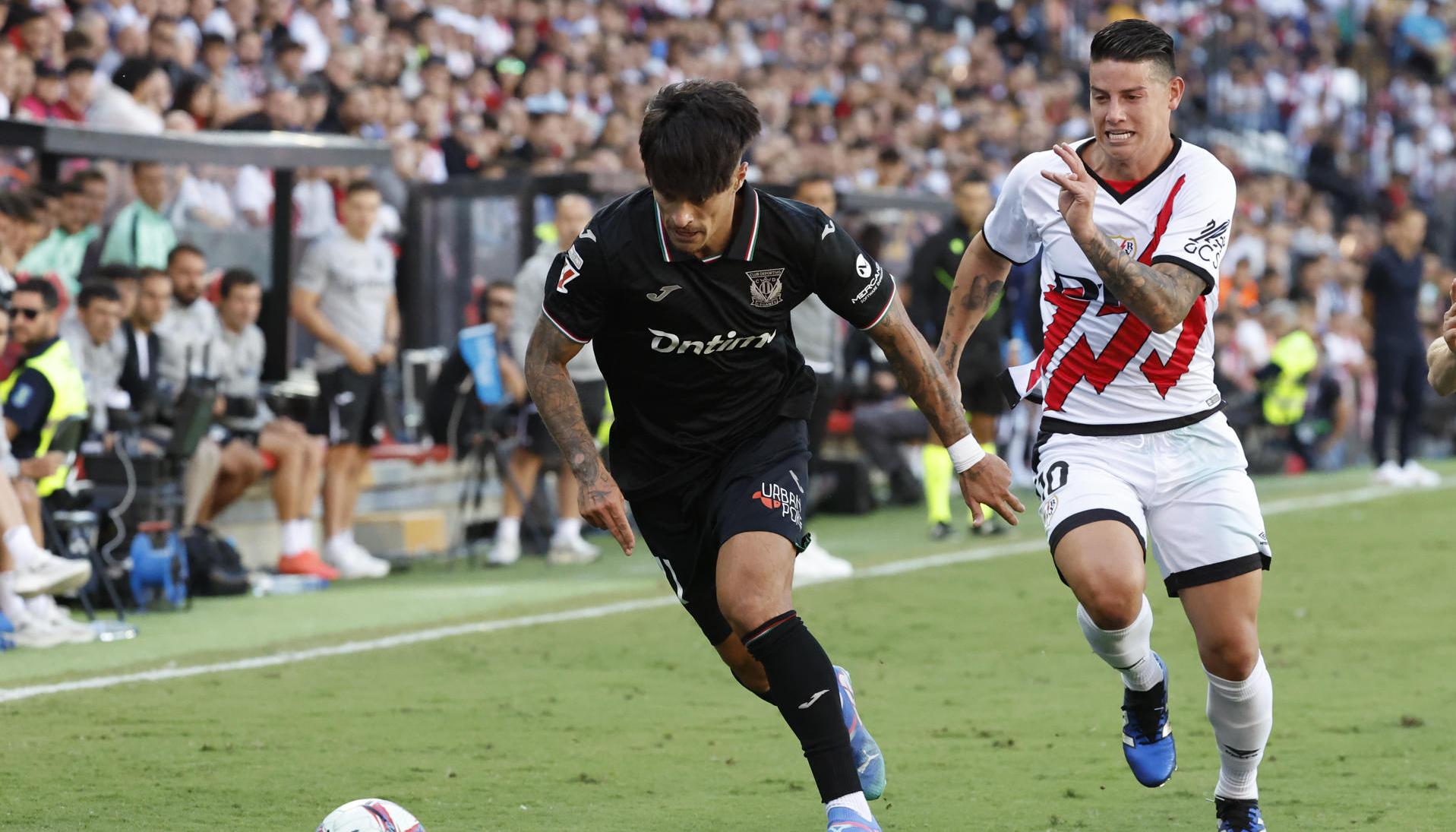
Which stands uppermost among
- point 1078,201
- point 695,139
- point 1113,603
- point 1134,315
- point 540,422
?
point 695,139

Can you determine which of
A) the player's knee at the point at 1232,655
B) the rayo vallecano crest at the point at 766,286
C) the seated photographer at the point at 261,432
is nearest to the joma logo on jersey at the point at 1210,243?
the player's knee at the point at 1232,655

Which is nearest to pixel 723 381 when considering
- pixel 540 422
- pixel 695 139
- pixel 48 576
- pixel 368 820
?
pixel 695 139

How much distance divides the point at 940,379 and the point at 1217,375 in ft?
45.7

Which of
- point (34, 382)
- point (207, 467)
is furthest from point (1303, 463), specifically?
point (34, 382)

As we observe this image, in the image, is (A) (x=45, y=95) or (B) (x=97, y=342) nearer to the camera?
(B) (x=97, y=342)

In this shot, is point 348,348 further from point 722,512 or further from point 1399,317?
point 1399,317

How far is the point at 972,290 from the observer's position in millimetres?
6340

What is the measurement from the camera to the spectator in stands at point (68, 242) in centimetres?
1175

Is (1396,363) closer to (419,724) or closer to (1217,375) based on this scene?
(1217,375)

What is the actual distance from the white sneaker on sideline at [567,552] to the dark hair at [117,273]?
3230mm

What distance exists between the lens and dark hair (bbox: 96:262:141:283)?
455 inches

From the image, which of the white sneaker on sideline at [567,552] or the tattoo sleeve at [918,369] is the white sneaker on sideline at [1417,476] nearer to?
the white sneaker on sideline at [567,552]

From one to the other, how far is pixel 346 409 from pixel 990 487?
7.78 m

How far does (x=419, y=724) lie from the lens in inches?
301
